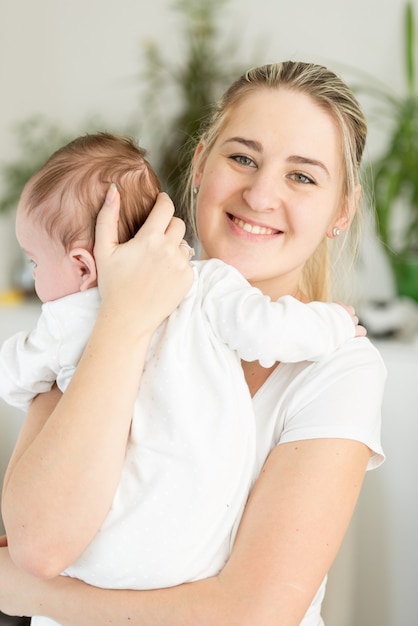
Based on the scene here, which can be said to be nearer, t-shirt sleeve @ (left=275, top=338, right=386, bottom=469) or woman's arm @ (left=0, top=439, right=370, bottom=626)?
woman's arm @ (left=0, top=439, right=370, bottom=626)

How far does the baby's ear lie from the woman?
3 centimetres

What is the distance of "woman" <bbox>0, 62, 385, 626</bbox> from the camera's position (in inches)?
40.6

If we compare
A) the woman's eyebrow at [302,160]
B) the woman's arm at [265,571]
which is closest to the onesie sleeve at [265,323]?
the woman's arm at [265,571]

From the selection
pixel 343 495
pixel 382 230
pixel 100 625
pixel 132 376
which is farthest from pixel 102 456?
pixel 382 230

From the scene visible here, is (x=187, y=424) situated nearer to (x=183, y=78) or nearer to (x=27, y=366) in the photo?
(x=27, y=366)

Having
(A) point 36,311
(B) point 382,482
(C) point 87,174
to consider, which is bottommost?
(A) point 36,311

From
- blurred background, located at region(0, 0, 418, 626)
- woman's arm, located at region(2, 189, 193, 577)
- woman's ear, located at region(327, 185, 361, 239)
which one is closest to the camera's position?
woman's arm, located at region(2, 189, 193, 577)

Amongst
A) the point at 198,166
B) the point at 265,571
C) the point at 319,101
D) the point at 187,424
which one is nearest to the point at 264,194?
the point at 319,101

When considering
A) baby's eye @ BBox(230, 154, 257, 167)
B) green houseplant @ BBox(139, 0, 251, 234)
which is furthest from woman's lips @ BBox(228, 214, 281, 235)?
green houseplant @ BBox(139, 0, 251, 234)

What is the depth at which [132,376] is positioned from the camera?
1.06 metres

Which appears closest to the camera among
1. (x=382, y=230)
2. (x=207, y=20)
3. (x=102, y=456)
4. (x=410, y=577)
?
(x=102, y=456)

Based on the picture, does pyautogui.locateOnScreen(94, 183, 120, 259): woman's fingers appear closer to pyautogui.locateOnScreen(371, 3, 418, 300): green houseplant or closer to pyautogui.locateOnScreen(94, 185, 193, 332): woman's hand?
pyautogui.locateOnScreen(94, 185, 193, 332): woman's hand

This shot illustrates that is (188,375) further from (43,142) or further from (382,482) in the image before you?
(43,142)

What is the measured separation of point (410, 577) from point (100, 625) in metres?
0.88
